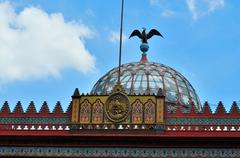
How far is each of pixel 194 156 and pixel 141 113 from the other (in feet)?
9.67

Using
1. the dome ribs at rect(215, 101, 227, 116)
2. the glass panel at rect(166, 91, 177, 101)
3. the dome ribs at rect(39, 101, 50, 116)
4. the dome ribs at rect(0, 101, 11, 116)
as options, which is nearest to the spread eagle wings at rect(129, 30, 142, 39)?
the glass panel at rect(166, 91, 177, 101)

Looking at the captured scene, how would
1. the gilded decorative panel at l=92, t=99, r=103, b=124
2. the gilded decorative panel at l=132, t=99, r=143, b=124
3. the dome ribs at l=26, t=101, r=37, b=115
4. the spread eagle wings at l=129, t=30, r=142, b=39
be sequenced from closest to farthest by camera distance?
the gilded decorative panel at l=132, t=99, r=143, b=124 < the gilded decorative panel at l=92, t=99, r=103, b=124 < the dome ribs at l=26, t=101, r=37, b=115 < the spread eagle wings at l=129, t=30, r=142, b=39

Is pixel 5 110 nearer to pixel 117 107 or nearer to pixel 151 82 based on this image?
pixel 117 107

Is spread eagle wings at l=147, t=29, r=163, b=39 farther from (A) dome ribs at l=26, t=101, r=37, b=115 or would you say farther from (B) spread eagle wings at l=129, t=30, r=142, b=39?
(A) dome ribs at l=26, t=101, r=37, b=115

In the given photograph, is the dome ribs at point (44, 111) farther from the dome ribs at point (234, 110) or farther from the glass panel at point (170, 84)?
the glass panel at point (170, 84)

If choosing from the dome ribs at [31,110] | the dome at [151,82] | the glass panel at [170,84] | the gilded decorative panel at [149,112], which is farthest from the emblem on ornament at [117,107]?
the glass panel at [170,84]

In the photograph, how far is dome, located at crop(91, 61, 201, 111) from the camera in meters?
35.3

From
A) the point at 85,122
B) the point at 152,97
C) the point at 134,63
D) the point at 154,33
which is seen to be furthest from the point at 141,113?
the point at 134,63

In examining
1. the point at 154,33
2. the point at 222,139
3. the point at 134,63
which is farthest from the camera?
the point at 134,63

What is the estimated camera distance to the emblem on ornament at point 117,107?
Result: 26.2 m

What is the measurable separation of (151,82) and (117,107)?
968cm

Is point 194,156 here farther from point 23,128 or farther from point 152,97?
point 23,128

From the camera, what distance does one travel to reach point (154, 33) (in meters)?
35.5

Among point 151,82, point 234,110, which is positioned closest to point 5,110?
point 234,110
